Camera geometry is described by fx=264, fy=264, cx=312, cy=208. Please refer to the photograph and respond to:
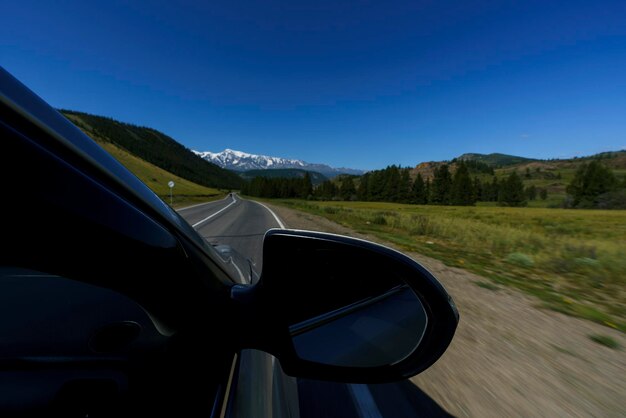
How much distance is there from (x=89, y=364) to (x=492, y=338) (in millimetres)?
3955

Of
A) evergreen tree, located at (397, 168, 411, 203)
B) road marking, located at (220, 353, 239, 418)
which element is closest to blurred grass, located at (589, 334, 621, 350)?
road marking, located at (220, 353, 239, 418)

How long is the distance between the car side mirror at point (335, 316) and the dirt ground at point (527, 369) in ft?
5.15

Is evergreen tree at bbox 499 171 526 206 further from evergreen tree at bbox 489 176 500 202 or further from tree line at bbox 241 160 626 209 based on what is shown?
evergreen tree at bbox 489 176 500 202

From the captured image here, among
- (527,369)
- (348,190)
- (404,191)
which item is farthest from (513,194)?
(527,369)

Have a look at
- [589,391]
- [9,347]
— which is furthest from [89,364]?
[589,391]

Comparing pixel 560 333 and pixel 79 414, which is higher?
pixel 79 414

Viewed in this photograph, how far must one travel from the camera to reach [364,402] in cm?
222

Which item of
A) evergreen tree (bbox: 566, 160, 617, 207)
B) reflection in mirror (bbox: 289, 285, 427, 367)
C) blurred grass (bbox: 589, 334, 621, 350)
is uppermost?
evergreen tree (bbox: 566, 160, 617, 207)

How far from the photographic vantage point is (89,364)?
0.79 metres

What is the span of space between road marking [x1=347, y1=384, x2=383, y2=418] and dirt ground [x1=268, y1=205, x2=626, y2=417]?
0.55m

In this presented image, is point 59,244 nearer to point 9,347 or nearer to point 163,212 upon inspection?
point 163,212

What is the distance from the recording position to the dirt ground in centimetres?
217

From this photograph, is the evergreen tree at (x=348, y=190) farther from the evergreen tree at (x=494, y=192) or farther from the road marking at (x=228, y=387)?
the road marking at (x=228, y=387)

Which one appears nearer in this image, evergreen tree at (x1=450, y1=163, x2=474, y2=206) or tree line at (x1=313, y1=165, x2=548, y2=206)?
evergreen tree at (x1=450, y1=163, x2=474, y2=206)
